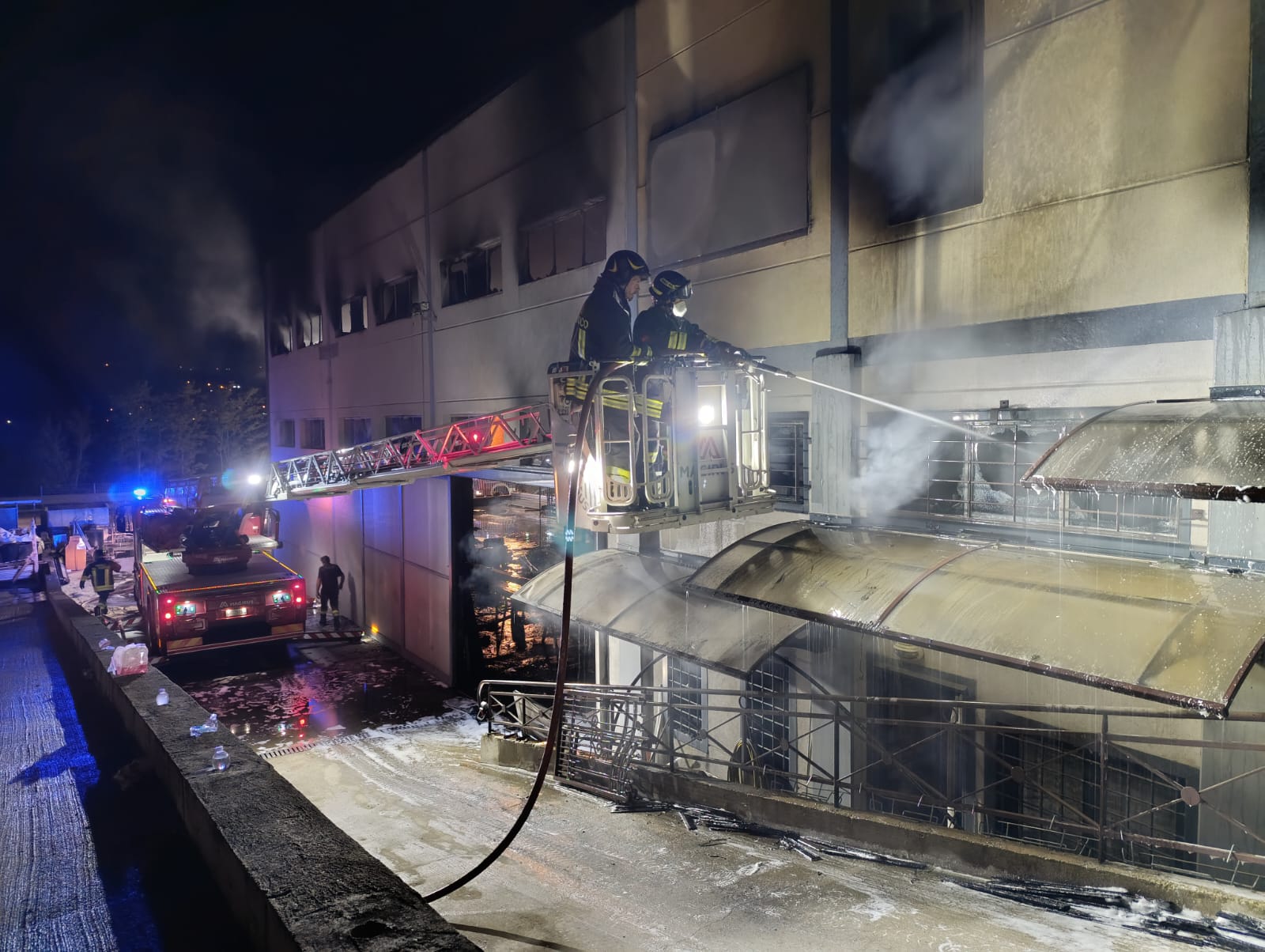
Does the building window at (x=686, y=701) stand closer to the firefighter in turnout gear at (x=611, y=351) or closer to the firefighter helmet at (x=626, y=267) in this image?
the firefighter in turnout gear at (x=611, y=351)

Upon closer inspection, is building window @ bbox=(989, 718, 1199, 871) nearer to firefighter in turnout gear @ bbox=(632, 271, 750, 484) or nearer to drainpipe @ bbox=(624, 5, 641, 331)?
firefighter in turnout gear @ bbox=(632, 271, 750, 484)

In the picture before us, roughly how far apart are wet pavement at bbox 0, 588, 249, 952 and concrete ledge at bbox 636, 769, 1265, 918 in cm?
468

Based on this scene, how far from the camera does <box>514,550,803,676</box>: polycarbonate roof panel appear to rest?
8.07 m

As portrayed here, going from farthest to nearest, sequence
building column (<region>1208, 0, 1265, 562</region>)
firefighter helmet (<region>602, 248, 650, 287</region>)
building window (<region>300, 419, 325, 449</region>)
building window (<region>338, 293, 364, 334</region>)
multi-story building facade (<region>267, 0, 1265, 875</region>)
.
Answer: building window (<region>300, 419, 325, 449</region>) → building window (<region>338, 293, 364, 334</region>) → firefighter helmet (<region>602, 248, 650, 287</region>) → multi-story building facade (<region>267, 0, 1265, 875</region>) → building column (<region>1208, 0, 1265, 562</region>)

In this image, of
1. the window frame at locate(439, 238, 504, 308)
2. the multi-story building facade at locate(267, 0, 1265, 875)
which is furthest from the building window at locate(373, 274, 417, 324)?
the multi-story building facade at locate(267, 0, 1265, 875)

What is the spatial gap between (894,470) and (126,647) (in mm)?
8056

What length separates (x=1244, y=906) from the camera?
4379 mm

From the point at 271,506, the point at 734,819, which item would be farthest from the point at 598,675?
the point at 271,506

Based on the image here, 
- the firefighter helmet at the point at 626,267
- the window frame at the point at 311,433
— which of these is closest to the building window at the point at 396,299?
the window frame at the point at 311,433

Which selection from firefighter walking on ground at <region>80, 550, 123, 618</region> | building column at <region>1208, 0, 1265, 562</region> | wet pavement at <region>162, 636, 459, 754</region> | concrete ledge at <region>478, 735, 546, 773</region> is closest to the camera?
building column at <region>1208, 0, 1265, 562</region>

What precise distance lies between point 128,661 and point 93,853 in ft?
11.2

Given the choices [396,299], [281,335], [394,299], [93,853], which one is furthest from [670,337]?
[281,335]

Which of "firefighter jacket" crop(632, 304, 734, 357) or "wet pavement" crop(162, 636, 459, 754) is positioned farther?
"wet pavement" crop(162, 636, 459, 754)

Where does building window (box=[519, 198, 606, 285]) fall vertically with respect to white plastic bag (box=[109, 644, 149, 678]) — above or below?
above
